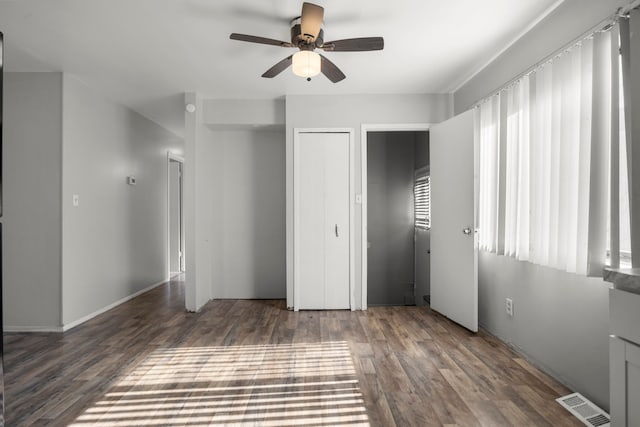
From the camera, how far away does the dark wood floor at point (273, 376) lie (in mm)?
1949

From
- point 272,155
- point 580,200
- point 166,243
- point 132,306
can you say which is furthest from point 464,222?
point 166,243

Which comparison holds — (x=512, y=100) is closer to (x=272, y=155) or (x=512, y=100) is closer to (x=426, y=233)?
(x=426, y=233)

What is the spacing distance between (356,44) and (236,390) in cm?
233

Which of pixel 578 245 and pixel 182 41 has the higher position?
pixel 182 41

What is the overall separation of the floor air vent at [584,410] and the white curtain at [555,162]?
73 centimetres

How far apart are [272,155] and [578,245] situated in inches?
137

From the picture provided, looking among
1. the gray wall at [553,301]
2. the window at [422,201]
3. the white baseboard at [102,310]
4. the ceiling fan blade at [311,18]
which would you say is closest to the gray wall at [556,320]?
the gray wall at [553,301]

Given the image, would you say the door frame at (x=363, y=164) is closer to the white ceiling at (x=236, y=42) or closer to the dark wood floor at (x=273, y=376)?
the white ceiling at (x=236, y=42)

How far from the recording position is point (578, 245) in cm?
205

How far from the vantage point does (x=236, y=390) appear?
223cm

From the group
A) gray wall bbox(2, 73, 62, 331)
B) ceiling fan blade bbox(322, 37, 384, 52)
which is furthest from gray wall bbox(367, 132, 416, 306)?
gray wall bbox(2, 73, 62, 331)

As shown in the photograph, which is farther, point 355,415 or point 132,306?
point 132,306

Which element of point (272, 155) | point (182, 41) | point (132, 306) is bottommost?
point (132, 306)

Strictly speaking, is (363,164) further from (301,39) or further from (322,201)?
(301,39)
